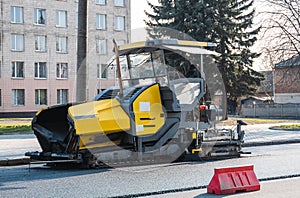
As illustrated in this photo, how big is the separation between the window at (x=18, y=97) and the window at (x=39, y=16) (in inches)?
262

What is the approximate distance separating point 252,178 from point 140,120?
3842 millimetres

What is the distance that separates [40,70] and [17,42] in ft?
11.0

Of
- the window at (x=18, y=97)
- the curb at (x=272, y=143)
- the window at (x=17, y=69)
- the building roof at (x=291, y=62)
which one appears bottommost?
the curb at (x=272, y=143)

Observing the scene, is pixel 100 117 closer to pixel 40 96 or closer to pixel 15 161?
pixel 15 161

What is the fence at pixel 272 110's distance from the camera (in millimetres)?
53438

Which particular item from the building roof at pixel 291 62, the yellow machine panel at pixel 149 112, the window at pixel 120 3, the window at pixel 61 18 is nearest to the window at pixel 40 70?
the window at pixel 61 18

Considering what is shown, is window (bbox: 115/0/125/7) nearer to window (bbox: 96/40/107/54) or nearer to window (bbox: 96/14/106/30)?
window (bbox: 96/14/106/30)

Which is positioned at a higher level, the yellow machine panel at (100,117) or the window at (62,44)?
the window at (62,44)

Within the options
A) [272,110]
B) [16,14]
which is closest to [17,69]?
[16,14]

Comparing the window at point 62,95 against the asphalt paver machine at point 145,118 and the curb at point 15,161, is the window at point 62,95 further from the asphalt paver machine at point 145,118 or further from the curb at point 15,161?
the curb at point 15,161

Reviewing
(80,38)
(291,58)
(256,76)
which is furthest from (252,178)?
(256,76)

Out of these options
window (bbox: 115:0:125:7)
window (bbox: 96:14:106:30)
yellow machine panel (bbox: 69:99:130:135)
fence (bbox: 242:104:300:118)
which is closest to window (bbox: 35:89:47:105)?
window (bbox: 96:14:106:30)

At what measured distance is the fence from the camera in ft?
175

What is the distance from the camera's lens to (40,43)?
51125 millimetres
